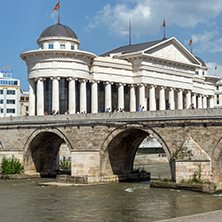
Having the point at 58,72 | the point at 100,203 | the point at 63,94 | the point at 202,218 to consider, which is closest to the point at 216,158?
the point at 100,203

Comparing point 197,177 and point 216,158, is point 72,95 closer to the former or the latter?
point 197,177

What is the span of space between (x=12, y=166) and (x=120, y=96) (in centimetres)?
2980

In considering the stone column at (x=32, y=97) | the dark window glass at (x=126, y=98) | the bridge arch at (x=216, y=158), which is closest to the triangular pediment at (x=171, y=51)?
the dark window glass at (x=126, y=98)

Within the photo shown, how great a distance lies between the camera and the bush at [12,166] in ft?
141

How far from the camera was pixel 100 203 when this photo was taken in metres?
29.1

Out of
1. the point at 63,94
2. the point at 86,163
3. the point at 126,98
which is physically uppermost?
the point at 126,98

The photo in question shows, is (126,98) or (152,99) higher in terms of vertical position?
(126,98)

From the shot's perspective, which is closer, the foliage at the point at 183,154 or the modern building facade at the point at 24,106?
the foliage at the point at 183,154

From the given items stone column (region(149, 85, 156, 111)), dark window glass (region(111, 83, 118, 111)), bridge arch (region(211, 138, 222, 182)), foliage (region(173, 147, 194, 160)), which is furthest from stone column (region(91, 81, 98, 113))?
bridge arch (region(211, 138, 222, 182))

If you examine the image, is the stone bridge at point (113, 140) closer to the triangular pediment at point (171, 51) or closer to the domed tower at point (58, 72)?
the domed tower at point (58, 72)

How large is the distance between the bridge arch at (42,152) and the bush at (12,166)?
2.19 ft

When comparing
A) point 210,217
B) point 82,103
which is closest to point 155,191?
point 210,217

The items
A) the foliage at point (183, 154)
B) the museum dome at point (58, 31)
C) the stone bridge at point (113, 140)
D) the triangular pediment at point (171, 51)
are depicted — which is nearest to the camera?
the stone bridge at point (113, 140)

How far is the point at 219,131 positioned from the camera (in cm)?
3200
